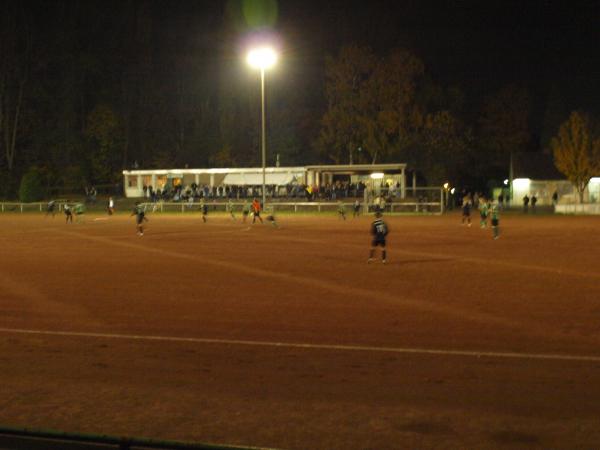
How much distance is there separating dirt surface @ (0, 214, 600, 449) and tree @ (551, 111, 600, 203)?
37.1m

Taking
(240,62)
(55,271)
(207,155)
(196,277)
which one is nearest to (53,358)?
(196,277)

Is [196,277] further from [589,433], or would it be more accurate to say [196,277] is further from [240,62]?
[240,62]

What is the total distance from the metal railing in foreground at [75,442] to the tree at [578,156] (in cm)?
5419

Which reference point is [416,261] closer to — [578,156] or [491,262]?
[491,262]

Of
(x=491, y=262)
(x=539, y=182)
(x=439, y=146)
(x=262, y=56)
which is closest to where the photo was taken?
(x=491, y=262)

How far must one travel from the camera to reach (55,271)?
58.6ft

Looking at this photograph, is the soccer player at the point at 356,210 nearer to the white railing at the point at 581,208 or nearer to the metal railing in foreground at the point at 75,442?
the white railing at the point at 581,208

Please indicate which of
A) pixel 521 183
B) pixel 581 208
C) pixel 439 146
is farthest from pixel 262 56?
pixel 521 183

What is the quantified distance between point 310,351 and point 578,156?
166ft

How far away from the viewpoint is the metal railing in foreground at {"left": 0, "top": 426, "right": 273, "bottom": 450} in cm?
347

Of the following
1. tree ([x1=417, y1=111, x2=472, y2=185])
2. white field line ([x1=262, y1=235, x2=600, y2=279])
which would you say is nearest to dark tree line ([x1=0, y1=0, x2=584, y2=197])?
tree ([x1=417, y1=111, x2=472, y2=185])

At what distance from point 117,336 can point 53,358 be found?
140 centimetres

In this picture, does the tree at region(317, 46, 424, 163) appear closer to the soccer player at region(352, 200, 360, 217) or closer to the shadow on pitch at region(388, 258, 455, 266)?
the soccer player at region(352, 200, 360, 217)

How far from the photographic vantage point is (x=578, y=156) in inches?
2138
